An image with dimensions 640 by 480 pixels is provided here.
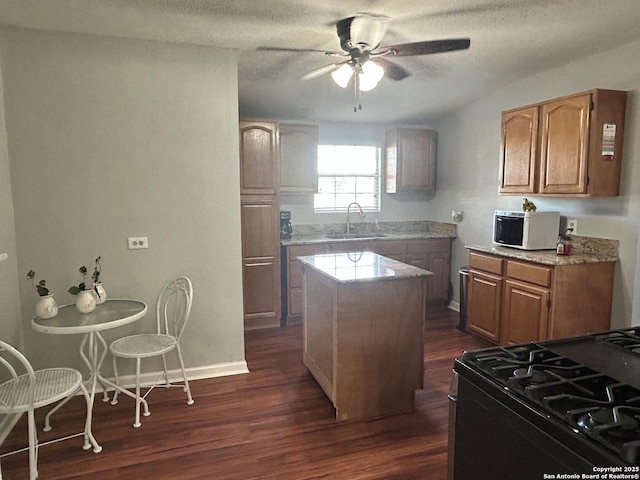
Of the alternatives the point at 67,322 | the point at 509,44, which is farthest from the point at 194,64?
the point at 509,44

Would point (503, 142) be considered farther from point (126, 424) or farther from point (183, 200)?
point (126, 424)

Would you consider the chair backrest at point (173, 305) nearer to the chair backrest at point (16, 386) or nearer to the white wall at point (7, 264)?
the white wall at point (7, 264)

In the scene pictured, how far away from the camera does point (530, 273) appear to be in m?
3.48

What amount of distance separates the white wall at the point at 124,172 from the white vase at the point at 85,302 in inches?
17.2

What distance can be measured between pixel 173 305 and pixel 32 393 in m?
1.33

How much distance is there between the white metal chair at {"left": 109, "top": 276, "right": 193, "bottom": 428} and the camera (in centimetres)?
277

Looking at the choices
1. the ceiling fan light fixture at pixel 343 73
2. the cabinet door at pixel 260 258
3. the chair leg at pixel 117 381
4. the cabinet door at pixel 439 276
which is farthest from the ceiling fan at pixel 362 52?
the cabinet door at pixel 439 276

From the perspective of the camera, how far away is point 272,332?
454cm

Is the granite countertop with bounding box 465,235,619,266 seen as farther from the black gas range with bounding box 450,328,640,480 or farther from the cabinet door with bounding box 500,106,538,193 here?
the black gas range with bounding box 450,328,640,480

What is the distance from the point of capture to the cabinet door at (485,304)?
3848 millimetres

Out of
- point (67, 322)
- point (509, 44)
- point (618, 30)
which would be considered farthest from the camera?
point (509, 44)

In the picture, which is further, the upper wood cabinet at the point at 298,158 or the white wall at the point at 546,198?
the upper wood cabinet at the point at 298,158

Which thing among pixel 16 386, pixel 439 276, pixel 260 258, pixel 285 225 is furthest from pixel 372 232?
pixel 16 386

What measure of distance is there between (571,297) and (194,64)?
3.46 metres
